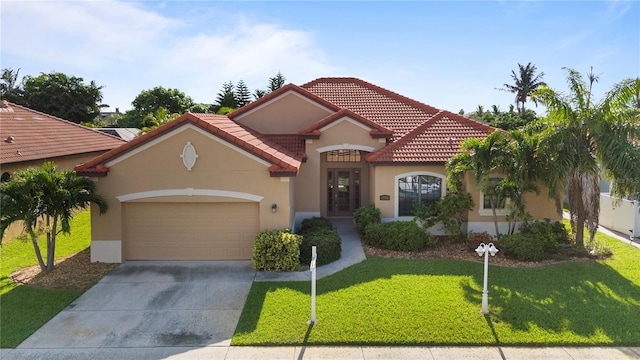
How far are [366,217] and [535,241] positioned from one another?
19.3ft

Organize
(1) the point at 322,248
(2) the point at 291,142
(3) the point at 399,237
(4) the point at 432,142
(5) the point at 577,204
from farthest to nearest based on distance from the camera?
(2) the point at 291,142 < (4) the point at 432,142 < (3) the point at 399,237 < (5) the point at 577,204 < (1) the point at 322,248

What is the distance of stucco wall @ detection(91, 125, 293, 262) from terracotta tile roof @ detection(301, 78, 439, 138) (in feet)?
26.3

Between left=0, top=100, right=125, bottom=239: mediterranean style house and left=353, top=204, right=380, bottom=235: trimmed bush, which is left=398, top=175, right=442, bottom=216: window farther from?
left=0, top=100, right=125, bottom=239: mediterranean style house

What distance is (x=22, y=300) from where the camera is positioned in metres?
10.6

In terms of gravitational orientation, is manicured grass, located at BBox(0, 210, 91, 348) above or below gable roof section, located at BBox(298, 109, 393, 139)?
below

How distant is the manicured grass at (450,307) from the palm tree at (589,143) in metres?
2.41

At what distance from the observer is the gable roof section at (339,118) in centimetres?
1766

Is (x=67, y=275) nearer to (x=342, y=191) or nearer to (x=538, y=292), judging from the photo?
(x=342, y=191)

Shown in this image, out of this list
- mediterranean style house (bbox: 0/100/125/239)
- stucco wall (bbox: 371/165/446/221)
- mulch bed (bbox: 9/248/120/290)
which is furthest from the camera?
stucco wall (bbox: 371/165/446/221)

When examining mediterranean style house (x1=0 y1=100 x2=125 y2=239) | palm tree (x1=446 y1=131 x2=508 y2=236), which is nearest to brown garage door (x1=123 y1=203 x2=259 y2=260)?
mediterranean style house (x1=0 y1=100 x2=125 y2=239)

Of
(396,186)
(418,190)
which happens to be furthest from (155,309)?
(418,190)

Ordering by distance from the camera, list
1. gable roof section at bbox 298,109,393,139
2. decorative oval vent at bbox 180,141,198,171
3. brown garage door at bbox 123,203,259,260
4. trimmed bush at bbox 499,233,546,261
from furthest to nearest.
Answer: gable roof section at bbox 298,109,393,139 → brown garage door at bbox 123,203,259,260 → trimmed bush at bbox 499,233,546,261 → decorative oval vent at bbox 180,141,198,171

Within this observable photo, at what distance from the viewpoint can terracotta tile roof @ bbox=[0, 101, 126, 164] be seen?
17.0m

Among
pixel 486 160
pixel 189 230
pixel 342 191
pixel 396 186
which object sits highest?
pixel 486 160
